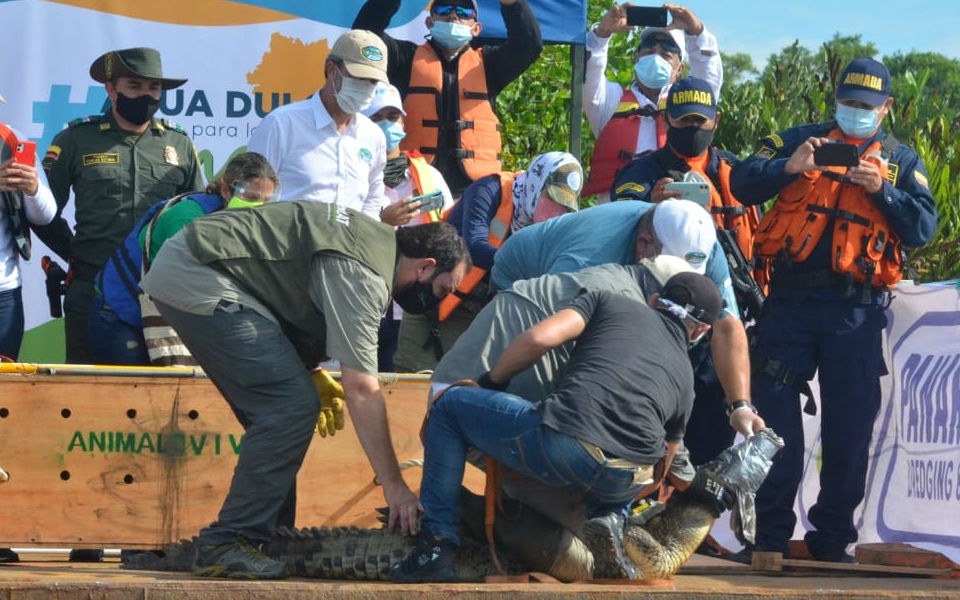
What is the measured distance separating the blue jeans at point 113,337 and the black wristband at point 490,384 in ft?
7.48

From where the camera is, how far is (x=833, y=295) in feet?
24.2

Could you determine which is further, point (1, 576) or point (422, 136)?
point (422, 136)

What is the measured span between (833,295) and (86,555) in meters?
3.65

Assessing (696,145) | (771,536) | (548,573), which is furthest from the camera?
(696,145)

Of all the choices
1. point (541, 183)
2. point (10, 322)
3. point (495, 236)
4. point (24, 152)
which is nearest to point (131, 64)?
point (24, 152)

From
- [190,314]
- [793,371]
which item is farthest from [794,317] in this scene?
[190,314]

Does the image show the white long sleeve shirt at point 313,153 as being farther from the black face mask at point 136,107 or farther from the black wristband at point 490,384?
the black wristband at point 490,384

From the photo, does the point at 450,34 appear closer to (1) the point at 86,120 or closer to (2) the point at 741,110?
(1) the point at 86,120

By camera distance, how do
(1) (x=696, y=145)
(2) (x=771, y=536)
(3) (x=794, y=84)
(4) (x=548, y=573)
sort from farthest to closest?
(3) (x=794, y=84) → (1) (x=696, y=145) → (2) (x=771, y=536) → (4) (x=548, y=573)

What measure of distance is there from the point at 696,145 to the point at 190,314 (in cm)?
313

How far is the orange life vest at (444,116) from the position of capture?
890 centimetres

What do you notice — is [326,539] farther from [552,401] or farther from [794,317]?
[794,317]

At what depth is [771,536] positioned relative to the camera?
23.7 feet

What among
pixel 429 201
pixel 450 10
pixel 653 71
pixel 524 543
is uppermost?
pixel 450 10
